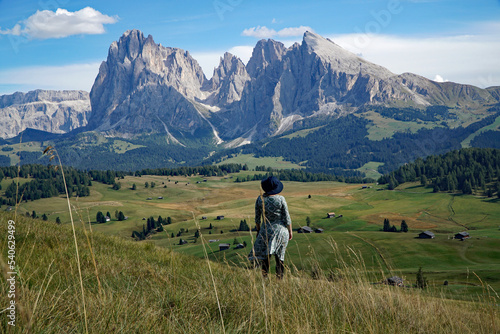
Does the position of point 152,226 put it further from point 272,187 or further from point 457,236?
point 272,187

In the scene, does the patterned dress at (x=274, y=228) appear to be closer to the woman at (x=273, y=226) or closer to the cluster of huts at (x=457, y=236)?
the woman at (x=273, y=226)

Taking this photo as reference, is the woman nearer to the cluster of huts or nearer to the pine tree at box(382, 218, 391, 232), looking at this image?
the cluster of huts

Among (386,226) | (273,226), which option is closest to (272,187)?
(273,226)

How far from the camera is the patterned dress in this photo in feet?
33.5

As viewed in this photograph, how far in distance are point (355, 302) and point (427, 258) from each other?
11932 cm

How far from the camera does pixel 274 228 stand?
34.4 feet

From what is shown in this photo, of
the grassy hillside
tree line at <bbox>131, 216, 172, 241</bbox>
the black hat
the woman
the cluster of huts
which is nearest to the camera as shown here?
the grassy hillside

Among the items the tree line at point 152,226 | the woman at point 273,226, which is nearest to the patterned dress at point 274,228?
the woman at point 273,226

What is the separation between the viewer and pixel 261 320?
5.12 m

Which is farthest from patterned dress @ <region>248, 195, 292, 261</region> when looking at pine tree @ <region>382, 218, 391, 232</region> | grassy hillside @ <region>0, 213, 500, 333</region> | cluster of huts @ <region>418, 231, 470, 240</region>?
pine tree @ <region>382, 218, 391, 232</region>

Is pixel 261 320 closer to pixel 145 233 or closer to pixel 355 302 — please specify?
pixel 355 302

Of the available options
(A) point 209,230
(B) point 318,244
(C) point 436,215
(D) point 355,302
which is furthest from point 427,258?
(D) point 355,302

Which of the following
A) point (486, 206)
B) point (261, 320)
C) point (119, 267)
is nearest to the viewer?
point (261, 320)

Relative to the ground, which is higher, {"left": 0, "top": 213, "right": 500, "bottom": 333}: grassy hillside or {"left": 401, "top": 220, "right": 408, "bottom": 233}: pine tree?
{"left": 0, "top": 213, "right": 500, "bottom": 333}: grassy hillside
